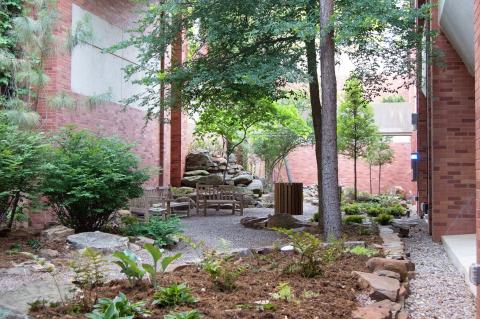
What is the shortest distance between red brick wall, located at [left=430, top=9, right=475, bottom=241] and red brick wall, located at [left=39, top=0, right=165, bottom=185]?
17.2ft

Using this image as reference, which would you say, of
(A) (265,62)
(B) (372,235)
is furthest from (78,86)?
(B) (372,235)

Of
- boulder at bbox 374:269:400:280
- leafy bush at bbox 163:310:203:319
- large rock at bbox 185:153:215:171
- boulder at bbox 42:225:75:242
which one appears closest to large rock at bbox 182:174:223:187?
large rock at bbox 185:153:215:171

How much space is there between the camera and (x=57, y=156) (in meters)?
8.09

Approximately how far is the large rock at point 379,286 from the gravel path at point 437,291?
0.19 metres

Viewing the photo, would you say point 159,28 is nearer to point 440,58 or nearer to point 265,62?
point 265,62

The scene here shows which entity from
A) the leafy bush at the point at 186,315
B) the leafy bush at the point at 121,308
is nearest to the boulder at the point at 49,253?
the leafy bush at the point at 121,308

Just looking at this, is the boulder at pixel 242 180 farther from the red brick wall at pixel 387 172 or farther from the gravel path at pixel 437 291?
the gravel path at pixel 437 291

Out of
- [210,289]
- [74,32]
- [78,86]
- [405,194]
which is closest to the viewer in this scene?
[210,289]

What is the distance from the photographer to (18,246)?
711 centimetres

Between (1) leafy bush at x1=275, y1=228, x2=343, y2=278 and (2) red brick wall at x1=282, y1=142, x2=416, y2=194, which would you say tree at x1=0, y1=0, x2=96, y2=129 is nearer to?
(1) leafy bush at x1=275, y1=228, x2=343, y2=278

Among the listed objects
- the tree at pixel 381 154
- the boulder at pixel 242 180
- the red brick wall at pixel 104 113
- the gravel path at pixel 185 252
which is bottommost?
the gravel path at pixel 185 252

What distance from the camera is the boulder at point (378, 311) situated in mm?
3436

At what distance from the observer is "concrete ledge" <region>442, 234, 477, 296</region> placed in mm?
5512

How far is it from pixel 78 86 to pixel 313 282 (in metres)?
8.76
